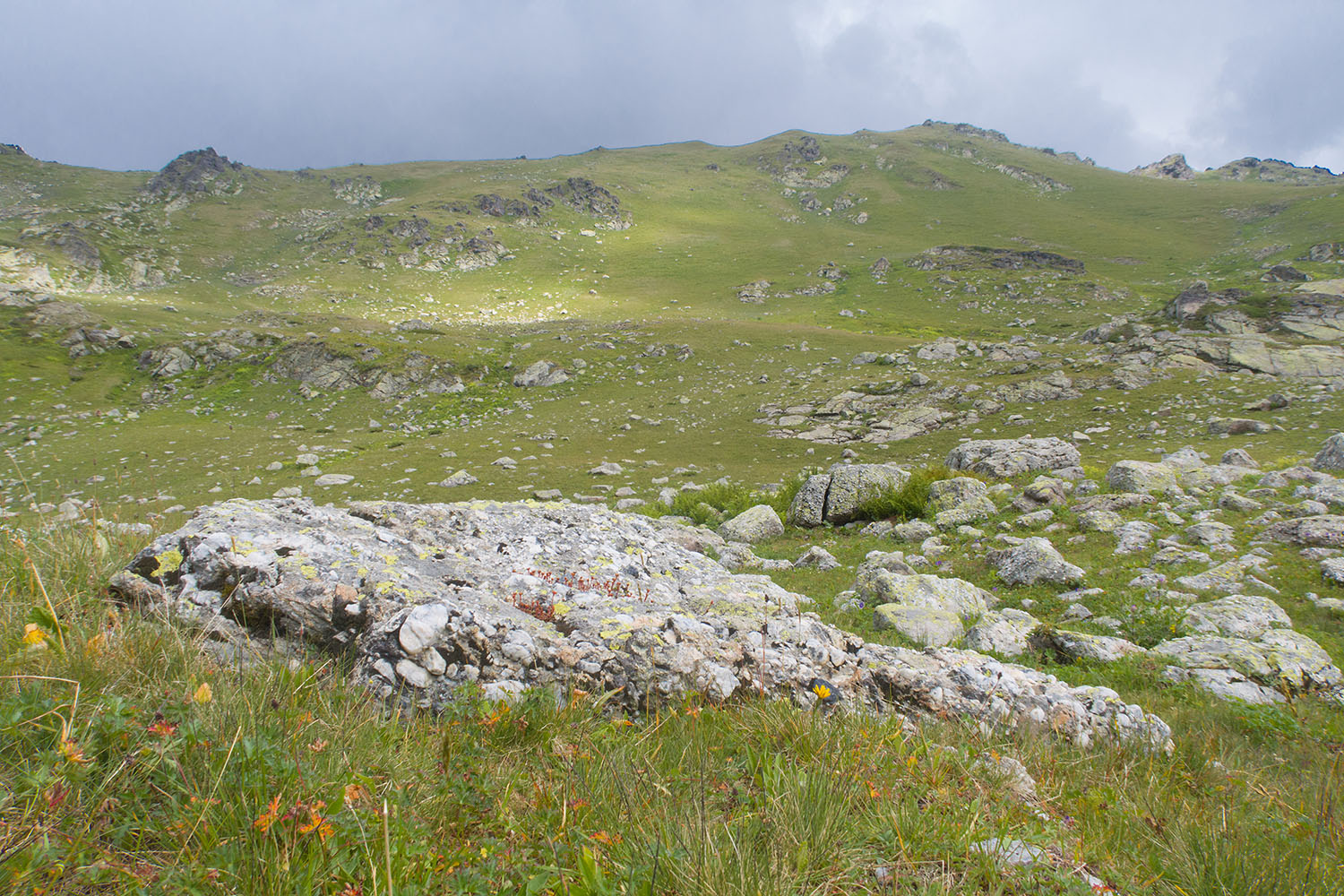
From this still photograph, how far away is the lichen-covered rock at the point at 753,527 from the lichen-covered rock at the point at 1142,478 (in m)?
7.06

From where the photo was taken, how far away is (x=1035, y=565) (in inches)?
316

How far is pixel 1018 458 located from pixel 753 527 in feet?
25.9

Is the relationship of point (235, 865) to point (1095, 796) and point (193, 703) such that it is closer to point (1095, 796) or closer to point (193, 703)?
point (193, 703)

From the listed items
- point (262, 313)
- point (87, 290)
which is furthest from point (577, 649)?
point (87, 290)

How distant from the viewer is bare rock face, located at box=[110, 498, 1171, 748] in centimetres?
373

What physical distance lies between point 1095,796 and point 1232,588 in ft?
20.8

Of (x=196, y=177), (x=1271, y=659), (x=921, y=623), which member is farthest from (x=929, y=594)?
(x=196, y=177)

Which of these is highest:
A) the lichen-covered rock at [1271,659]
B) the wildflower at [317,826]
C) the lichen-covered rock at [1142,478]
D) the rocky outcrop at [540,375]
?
the wildflower at [317,826]

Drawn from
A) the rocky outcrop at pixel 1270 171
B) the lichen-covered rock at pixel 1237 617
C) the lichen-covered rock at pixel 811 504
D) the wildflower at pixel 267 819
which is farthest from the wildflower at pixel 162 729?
the rocky outcrop at pixel 1270 171

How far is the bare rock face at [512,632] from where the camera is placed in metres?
3.73

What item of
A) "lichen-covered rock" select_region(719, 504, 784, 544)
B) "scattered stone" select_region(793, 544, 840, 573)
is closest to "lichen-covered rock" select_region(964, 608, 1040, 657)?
"scattered stone" select_region(793, 544, 840, 573)

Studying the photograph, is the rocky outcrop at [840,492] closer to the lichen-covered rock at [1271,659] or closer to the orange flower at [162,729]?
the lichen-covered rock at [1271,659]

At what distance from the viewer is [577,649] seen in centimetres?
409

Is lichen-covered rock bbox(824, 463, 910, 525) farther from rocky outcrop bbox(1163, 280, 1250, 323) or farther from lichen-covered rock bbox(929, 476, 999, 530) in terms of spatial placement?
rocky outcrop bbox(1163, 280, 1250, 323)
